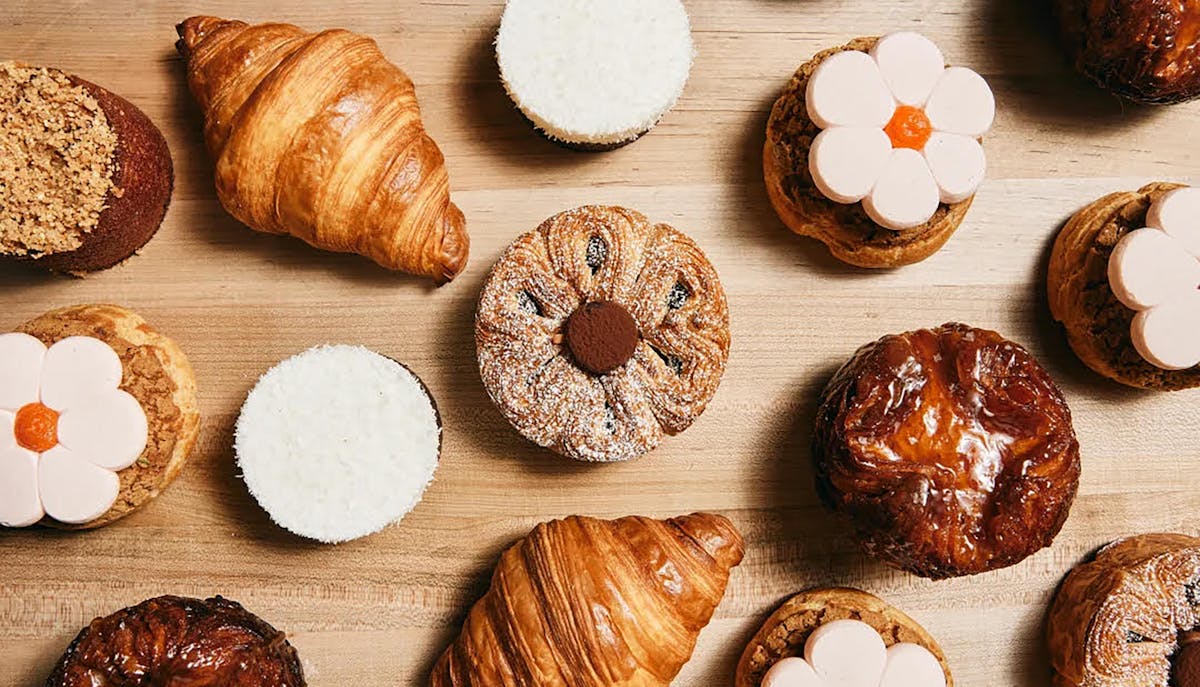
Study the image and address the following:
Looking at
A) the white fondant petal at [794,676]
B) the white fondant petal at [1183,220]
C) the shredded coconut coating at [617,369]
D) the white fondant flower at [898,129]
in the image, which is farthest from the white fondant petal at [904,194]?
the white fondant petal at [794,676]

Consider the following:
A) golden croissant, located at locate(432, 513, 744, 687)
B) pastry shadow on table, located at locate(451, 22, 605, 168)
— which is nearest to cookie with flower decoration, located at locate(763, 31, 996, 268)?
pastry shadow on table, located at locate(451, 22, 605, 168)

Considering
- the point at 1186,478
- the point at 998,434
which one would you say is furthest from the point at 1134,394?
the point at 998,434

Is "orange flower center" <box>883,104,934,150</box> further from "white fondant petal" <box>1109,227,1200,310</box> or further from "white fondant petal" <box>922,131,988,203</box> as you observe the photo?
"white fondant petal" <box>1109,227,1200,310</box>

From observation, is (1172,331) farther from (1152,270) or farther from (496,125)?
(496,125)

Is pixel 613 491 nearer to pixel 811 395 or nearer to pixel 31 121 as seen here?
pixel 811 395

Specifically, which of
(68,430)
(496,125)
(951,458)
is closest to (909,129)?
(951,458)

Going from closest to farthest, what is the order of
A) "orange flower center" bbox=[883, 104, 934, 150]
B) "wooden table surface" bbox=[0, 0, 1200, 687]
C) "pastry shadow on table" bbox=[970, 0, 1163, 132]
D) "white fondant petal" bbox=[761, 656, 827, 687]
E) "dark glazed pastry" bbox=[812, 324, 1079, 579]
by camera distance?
"dark glazed pastry" bbox=[812, 324, 1079, 579] → "white fondant petal" bbox=[761, 656, 827, 687] → "orange flower center" bbox=[883, 104, 934, 150] → "wooden table surface" bbox=[0, 0, 1200, 687] → "pastry shadow on table" bbox=[970, 0, 1163, 132]
